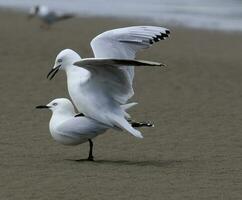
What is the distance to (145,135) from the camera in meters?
9.42

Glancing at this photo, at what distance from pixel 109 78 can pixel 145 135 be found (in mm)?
1525

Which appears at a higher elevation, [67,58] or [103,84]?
[67,58]

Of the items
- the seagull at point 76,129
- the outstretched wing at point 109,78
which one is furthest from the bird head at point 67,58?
the seagull at point 76,129

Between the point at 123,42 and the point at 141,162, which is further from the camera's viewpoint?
the point at 123,42

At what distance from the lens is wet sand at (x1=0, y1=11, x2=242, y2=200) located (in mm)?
6926

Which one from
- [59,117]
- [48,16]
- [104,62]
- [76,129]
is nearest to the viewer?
[104,62]

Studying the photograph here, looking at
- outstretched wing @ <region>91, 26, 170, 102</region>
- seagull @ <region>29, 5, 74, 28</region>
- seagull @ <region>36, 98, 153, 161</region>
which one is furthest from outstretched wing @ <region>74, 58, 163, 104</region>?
seagull @ <region>29, 5, 74, 28</region>

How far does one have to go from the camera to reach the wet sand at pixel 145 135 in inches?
273

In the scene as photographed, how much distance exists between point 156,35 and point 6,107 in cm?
287

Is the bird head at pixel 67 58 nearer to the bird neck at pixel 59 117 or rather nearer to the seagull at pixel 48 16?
the bird neck at pixel 59 117

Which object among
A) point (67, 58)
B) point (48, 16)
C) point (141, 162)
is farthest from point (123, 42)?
point (48, 16)

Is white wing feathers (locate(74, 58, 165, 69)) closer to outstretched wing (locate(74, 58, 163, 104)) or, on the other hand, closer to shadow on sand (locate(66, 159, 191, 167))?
outstretched wing (locate(74, 58, 163, 104))

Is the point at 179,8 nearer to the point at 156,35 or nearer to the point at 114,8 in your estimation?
the point at 114,8

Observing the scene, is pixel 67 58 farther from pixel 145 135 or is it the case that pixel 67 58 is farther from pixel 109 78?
pixel 145 135
